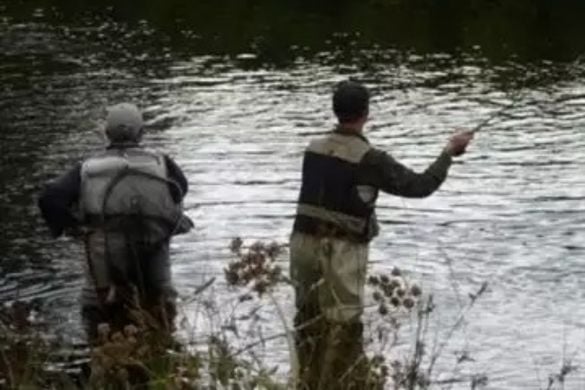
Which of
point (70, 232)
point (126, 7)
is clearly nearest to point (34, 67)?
point (126, 7)

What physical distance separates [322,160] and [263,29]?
25416 mm

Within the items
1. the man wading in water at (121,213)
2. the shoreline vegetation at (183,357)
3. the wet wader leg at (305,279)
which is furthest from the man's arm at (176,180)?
the shoreline vegetation at (183,357)

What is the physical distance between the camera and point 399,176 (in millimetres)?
9102

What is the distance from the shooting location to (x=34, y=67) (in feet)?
90.1

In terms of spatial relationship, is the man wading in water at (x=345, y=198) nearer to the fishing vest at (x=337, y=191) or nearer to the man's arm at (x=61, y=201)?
the fishing vest at (x=337, y=191)

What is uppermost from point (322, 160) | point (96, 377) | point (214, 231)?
point (322, 160)

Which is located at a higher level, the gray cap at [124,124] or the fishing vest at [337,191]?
the gray cap at [124,124]

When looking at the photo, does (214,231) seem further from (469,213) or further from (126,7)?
(126,7)

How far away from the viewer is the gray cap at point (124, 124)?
948 cm

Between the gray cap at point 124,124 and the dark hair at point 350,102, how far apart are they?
1347mm

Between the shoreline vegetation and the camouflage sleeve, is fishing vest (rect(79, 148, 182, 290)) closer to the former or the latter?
the camouflage sleeve

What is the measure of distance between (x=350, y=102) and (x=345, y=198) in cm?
62

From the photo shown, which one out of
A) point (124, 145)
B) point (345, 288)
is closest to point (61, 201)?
point (124, 145)

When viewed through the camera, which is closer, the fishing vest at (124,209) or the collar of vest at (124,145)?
the fishing vest at (124,209)
